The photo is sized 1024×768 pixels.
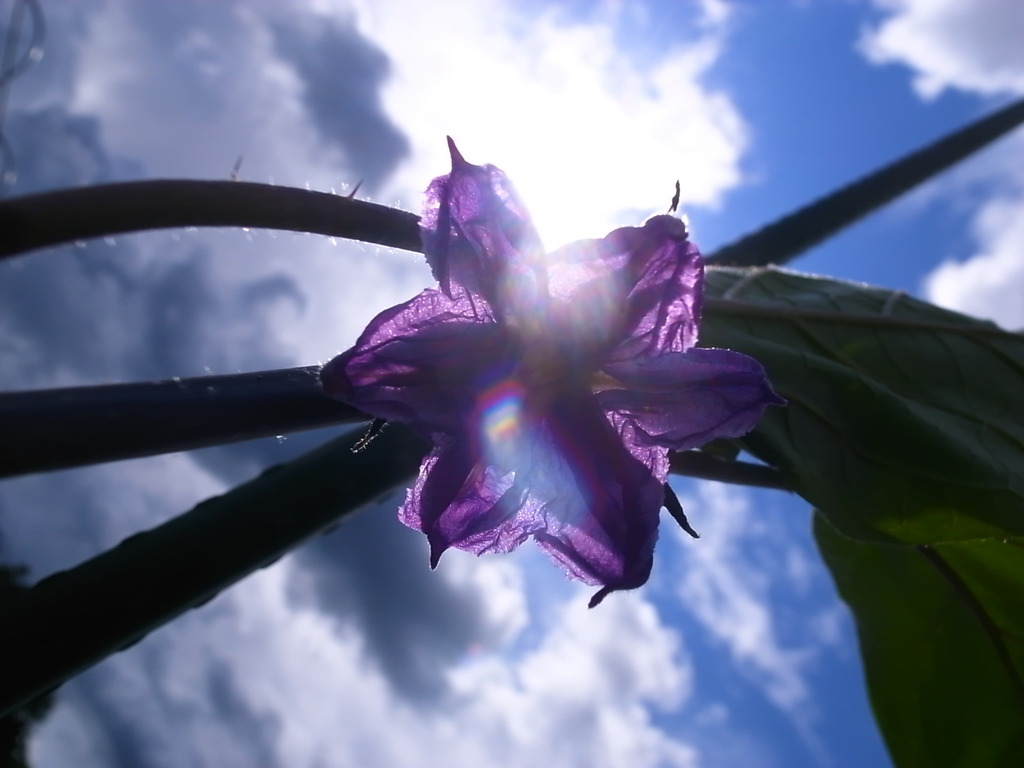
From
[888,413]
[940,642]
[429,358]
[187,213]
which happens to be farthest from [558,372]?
[940,642]

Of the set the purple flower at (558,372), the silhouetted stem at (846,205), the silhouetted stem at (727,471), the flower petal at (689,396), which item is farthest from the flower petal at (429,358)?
the silhouetted stem at (846,205)

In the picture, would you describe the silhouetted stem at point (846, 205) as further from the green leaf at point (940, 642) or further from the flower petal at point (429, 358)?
the flower petal at point (429, 358)

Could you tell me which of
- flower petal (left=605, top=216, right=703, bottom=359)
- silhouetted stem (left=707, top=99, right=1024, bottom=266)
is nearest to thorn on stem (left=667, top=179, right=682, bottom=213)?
flower petal (left=605, top=216, right=703, bottom=359)

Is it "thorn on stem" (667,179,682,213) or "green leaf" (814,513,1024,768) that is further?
"green leaf" (814,513,1024,768)

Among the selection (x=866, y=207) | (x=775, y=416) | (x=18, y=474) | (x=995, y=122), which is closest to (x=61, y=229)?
(x=18, y=474)

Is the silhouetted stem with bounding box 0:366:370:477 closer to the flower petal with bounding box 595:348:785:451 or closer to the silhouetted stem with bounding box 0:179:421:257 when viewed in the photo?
the silhouetted stem with bounding box 0:179:421:257
